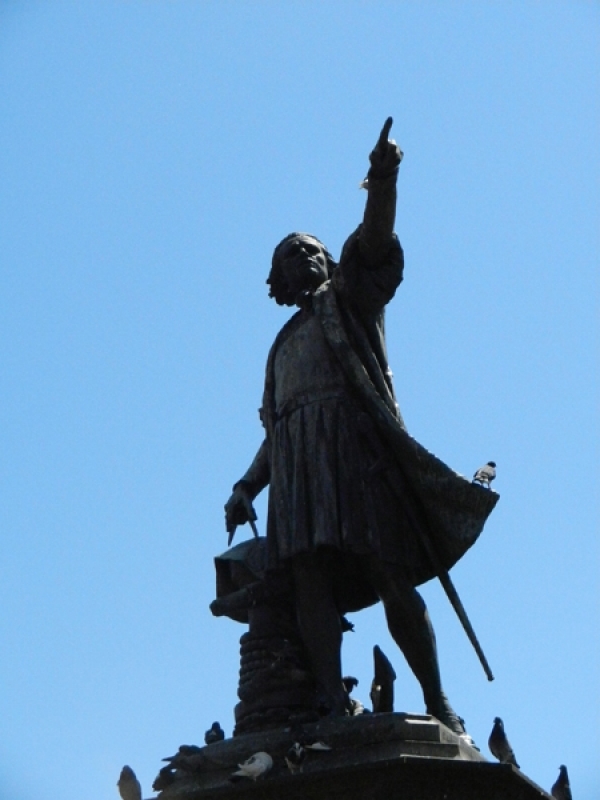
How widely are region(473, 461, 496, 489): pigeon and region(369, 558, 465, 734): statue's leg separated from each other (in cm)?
71

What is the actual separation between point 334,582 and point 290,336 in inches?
63.8

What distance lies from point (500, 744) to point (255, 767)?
61.4 inches

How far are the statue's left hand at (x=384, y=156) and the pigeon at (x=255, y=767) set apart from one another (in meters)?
3.34

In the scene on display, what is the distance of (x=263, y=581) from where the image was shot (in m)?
9.51

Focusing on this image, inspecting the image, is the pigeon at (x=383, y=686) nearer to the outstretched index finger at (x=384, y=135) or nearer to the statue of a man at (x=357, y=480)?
the statue of a man at (x=357, y=480)

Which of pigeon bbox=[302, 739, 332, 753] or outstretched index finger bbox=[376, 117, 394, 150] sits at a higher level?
outstretched index finger bbox=[376, 117, 394, 150]

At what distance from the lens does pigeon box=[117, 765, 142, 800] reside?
893cm

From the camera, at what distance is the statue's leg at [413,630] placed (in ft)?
29.3

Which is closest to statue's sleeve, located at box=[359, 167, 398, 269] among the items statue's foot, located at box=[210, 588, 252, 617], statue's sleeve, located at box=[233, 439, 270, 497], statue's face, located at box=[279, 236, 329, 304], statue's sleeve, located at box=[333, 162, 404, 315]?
statue's sleeve, located at box=[333, 162, 404, 315]

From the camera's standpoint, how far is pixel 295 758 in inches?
320

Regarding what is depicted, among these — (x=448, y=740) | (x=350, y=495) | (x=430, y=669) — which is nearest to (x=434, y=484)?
(x=350, y=495)

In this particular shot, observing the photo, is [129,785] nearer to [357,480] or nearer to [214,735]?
[214,735]

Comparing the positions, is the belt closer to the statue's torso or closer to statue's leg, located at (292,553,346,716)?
the statue's torso

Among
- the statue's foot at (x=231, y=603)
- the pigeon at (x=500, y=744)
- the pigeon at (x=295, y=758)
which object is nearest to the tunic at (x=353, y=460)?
the statue's foot at (x=231, y=603)
